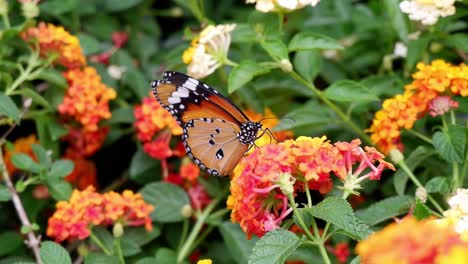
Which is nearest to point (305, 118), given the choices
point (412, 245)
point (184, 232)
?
point (184, 232)

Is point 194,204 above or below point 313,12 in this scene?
below

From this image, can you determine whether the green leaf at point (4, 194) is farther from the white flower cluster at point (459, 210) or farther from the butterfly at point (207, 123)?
the white flower cluster at point (459, 210)

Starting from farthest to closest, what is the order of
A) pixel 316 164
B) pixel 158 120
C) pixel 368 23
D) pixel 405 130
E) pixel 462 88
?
pixel 368 23 → pixel 158 120 → pixel 405 130 → pixel 462 88 → pixel 316 164

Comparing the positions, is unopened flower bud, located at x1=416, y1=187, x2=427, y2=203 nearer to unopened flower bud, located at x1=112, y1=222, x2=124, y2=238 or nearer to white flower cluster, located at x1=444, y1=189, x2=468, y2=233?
white flower cluster, located at x1=444, y1=189, x2=468, y2=233

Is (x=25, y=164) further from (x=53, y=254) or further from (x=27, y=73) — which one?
(x=53, y=254)

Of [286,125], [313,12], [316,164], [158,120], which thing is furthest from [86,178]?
[316,164]

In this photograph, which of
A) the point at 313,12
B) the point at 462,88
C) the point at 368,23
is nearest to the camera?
the point at 462,88

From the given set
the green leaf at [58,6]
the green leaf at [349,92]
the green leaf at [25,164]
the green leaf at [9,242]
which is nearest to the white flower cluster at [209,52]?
the green leaf at [349,92]

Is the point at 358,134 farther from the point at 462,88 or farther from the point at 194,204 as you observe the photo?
the point at 194,204
